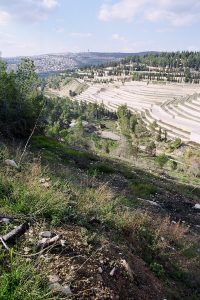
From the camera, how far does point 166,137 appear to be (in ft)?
263

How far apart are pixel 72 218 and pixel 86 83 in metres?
195

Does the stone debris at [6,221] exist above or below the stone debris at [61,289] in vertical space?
above

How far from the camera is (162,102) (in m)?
117

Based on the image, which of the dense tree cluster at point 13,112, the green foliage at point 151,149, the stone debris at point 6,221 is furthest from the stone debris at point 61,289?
the green foliage at point 151,149

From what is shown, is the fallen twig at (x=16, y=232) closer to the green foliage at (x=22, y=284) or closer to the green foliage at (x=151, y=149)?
the green foliage at (x=22, y=284)

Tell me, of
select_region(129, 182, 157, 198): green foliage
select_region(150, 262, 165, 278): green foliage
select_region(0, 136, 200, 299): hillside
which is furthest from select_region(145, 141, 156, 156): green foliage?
select_region(150, 262, 165, 278): green foliage

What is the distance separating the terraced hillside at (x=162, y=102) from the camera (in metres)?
81.6

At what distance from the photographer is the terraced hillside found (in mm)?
81625

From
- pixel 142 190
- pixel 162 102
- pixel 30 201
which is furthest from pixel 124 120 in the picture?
pixel 30 201

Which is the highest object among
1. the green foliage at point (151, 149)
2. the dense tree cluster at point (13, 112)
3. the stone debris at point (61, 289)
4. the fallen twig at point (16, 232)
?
the fallen twig at point (16, 232)

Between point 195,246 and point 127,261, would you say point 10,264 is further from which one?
point 195,246

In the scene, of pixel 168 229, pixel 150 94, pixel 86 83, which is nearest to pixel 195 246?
pixel 168 229

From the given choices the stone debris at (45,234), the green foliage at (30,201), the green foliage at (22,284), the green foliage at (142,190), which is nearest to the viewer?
the green foliage at (22,284)

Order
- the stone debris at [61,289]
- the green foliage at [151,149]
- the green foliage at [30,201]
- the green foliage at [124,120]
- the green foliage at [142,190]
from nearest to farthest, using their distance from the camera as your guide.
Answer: the stone debris at [61,289]
the green foliage at [30,201]
the green foliage at [142,190]
the green foliage at [151,149]
the green foliage at [124,120]
